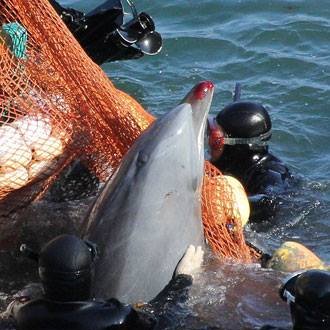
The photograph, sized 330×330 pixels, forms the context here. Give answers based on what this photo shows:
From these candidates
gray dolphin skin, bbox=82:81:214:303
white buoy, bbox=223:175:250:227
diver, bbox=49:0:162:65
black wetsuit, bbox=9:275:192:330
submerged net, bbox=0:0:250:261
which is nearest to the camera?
black wetsuit, bbox=9:275:192:330

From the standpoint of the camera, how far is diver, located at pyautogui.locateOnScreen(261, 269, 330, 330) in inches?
170

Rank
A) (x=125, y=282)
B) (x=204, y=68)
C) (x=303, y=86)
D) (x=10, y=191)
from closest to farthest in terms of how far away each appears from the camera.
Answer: (x=125, y=282), (x=10, y=191), (x=303, y=86), (x=204, y=68)

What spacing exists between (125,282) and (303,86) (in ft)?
19.0

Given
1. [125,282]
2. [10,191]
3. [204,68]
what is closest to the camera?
[125,282]

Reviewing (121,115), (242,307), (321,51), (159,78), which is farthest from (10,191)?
(321,51)

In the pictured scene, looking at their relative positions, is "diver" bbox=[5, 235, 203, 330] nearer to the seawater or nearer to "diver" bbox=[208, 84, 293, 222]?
the seawater

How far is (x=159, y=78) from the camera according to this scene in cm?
1116

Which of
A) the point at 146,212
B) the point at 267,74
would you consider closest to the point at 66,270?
the point at 146,212

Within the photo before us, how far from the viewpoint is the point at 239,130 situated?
7.75 meters

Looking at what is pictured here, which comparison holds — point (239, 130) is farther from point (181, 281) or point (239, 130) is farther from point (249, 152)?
point (181, 281)

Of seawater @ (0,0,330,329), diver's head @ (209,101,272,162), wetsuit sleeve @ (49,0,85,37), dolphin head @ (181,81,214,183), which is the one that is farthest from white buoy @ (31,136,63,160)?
wetsuit sleeve @ (49,0,85,37)

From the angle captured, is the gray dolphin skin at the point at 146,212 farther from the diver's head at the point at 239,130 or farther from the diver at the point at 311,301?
the diver's head at the point at 239,130

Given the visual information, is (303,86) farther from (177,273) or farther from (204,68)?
(177,273)

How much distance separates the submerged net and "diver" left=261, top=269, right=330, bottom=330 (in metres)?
1.73
